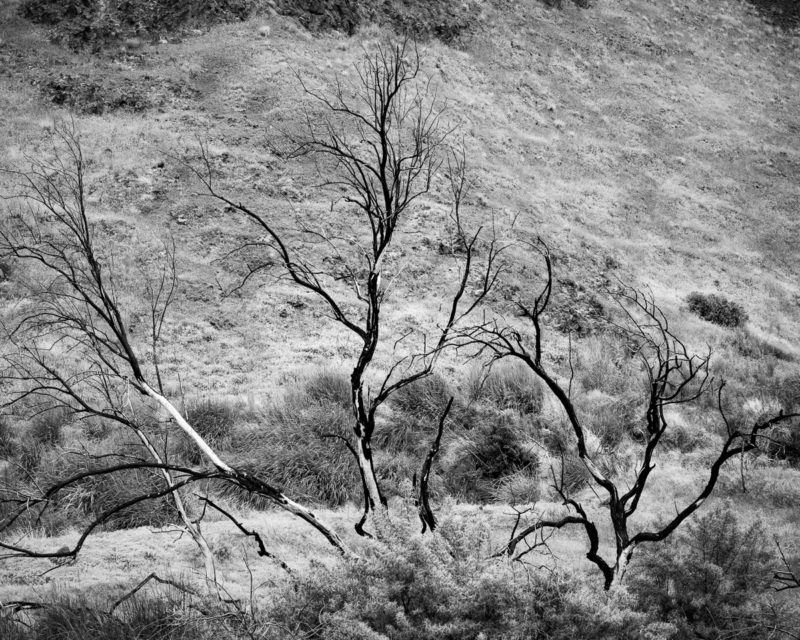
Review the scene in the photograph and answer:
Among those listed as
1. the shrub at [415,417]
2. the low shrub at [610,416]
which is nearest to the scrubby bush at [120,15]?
the shrub at [415,417]

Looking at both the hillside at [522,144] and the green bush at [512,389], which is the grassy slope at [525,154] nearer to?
the hillside at [522,144]

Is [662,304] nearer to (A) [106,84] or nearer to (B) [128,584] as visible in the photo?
(B) [128,584]

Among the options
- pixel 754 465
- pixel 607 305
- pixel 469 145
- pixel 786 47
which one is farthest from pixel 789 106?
pixel 754 465

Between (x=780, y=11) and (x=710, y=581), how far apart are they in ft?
117

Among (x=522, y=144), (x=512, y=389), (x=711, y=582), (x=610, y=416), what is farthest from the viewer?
(x=522, y=144)

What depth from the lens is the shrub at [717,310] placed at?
1625 centimetres

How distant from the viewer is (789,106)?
27.0 meters

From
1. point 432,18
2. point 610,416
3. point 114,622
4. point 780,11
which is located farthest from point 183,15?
point 780,11

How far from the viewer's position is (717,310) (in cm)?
1644

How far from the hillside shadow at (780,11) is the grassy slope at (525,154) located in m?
3.58

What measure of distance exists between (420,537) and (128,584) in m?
2.46

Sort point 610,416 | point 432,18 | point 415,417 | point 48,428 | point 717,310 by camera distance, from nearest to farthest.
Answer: point 48,428 < point 415,417 < point 610,416 < point 717,310 < point 432,18

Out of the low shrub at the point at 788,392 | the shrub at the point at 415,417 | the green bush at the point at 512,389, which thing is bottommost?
the shrub at the point at 415,417

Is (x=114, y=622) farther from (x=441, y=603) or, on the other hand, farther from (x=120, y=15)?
(x=120, y=15)
